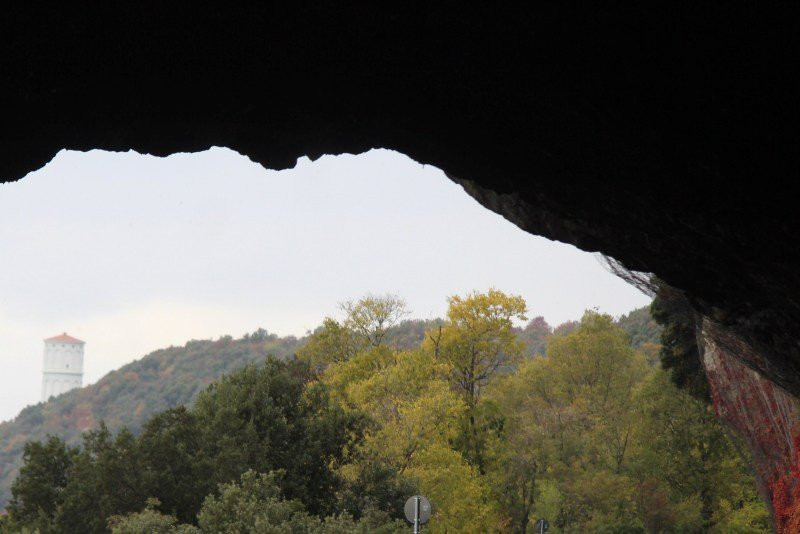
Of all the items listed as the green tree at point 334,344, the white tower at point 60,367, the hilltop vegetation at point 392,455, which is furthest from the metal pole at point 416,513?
the white tower at point 60,367

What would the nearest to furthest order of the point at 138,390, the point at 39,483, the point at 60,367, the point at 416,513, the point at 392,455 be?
the point at 416,513 < the point at 39,483 < the point at 392,455 < the point at 138,390 < the point at 60,367

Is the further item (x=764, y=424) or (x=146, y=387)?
(x=146, y=387)

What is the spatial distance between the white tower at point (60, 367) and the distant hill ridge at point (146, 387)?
66508mm

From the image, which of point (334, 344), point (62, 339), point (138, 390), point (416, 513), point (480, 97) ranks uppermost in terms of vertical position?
point (62, 339)

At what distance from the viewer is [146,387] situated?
395 feet

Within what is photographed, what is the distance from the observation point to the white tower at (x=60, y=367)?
193 m

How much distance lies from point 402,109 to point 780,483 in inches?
868

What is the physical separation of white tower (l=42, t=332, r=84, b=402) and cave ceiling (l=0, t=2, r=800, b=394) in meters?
198

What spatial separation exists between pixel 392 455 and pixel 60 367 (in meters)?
174

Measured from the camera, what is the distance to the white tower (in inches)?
7594

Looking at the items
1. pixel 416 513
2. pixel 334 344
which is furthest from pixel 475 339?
pixel 416 513

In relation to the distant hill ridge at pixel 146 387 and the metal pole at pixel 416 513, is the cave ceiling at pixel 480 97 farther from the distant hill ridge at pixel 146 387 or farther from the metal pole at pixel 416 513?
the distant hill ridge at pixel 146 387

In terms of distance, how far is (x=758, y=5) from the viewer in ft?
15.8

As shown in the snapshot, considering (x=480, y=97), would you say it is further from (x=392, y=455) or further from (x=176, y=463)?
(x=392, y=455)
